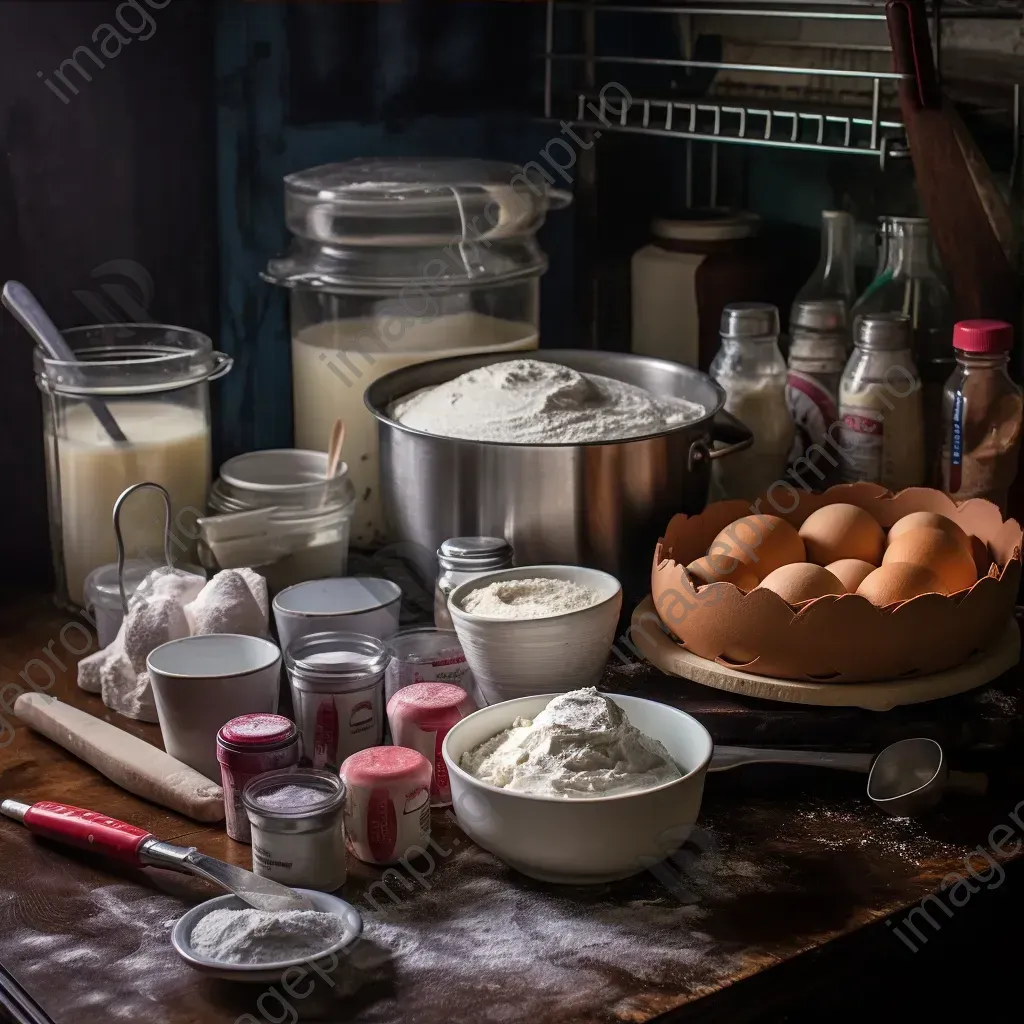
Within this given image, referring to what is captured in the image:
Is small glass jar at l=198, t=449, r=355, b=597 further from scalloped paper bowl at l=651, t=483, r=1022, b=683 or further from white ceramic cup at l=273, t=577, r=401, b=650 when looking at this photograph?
scalloped paper bowl at l=651, t=483, r=1022, b=683

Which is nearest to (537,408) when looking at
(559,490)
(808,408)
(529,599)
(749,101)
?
(559,490)

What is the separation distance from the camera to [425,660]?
41.9 inches

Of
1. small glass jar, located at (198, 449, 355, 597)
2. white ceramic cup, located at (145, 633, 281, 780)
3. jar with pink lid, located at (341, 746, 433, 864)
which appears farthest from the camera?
small glass jar, located at (198, 449, 355, 597)

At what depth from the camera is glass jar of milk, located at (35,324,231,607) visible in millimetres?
1265

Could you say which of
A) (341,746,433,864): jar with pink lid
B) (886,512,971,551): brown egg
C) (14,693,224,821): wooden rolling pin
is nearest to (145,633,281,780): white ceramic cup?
(14,693,224,821): wooden rolling pin

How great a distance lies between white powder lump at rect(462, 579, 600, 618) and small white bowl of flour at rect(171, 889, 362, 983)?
27 cm

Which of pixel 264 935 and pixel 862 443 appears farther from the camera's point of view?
pixel 862 443

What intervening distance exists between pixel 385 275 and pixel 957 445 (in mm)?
540

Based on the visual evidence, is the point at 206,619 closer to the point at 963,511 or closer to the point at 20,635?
the point at 20,635

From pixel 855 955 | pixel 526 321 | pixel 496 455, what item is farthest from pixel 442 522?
pixel 855 955

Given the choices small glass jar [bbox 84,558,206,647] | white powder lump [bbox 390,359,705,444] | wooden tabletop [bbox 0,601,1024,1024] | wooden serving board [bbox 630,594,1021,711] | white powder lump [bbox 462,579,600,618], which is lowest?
wooden tabletop [bbox 0,601,1024,1024]

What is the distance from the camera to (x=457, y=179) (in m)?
1.39

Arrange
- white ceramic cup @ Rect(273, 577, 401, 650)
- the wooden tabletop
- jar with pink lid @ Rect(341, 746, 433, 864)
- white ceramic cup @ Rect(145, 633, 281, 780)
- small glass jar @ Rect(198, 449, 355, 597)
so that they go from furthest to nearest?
small glass jar @ Rect(198, 449, 355, 597), white ceramic cup @ Rect(273, 577, 401, 650), white ceramic cup @ Rect(145, 633, 281, 780), jar with pink lid @ Rect(341, 746, 433, 864), the wooden tabletop

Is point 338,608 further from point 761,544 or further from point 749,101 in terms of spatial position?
point 749,101
